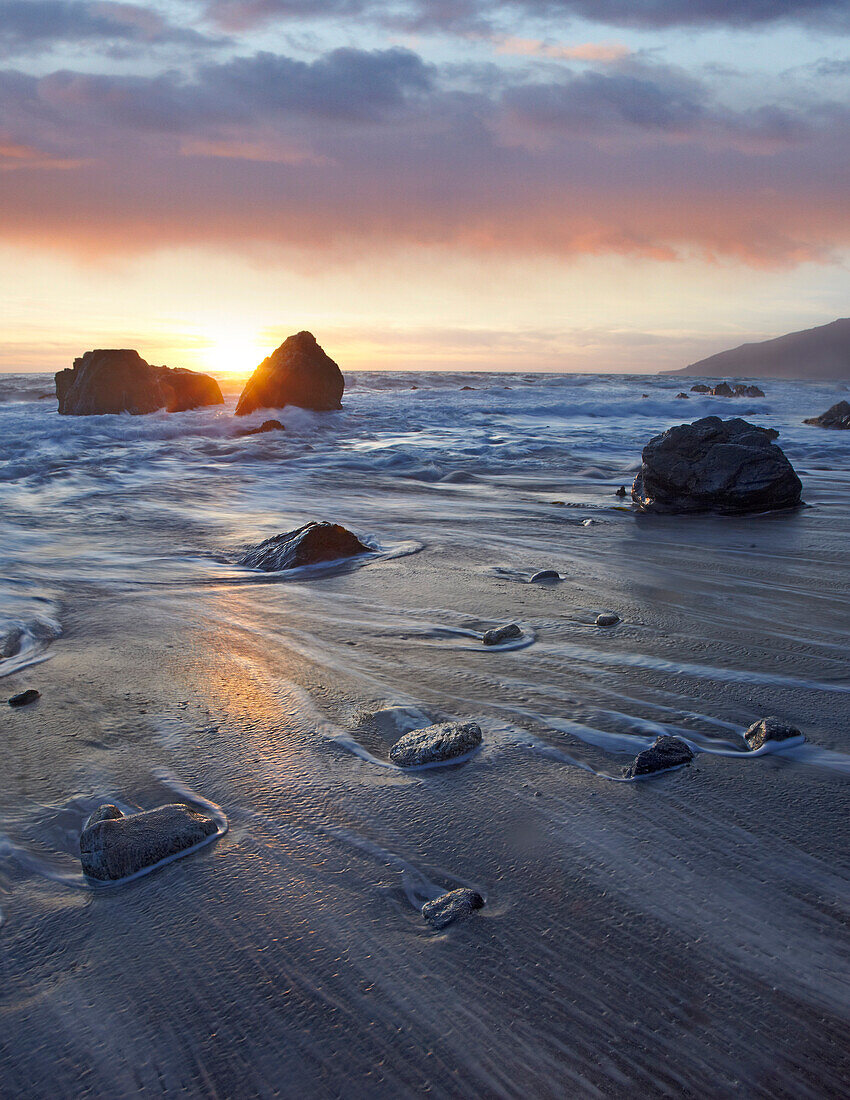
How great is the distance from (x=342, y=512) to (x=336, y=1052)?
7159mm

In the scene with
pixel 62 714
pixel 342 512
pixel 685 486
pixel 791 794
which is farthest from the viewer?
pixel 342 512

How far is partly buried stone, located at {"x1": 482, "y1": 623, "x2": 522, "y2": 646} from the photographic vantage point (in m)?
3.76

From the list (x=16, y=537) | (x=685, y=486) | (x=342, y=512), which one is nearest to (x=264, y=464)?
(x=342, y=512)

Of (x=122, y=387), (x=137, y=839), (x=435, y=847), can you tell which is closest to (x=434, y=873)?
(x=435, y=847)

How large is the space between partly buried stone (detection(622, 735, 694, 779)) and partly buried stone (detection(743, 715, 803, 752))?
261 mm

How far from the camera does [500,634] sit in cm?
379

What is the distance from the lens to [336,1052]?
1.52 meters

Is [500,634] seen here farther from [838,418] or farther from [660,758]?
[838,418]

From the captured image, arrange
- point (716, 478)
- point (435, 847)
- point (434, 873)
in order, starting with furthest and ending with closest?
point (716, 478) → point (435, 847) → point (434, 873)

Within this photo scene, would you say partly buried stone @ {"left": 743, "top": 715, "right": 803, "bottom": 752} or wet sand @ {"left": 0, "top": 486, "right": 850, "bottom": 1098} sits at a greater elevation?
partly buried stone @ {"left": 743, "top": 715, "right": 803, "bottom": 752}

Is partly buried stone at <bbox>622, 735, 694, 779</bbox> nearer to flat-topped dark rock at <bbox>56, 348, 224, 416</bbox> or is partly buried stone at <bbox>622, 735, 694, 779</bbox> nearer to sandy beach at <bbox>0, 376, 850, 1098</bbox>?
sandy beach at <bbox>0, 376, 850, 1098</bbox>

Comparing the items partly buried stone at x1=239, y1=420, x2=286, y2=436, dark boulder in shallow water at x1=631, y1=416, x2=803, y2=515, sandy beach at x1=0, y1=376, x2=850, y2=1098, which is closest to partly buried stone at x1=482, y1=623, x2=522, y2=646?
sandy beach at x1=0, y1=376, x2=850, y2=1098

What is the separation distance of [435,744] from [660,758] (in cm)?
78

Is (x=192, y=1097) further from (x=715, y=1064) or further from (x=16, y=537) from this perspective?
(x=16, y=537)
